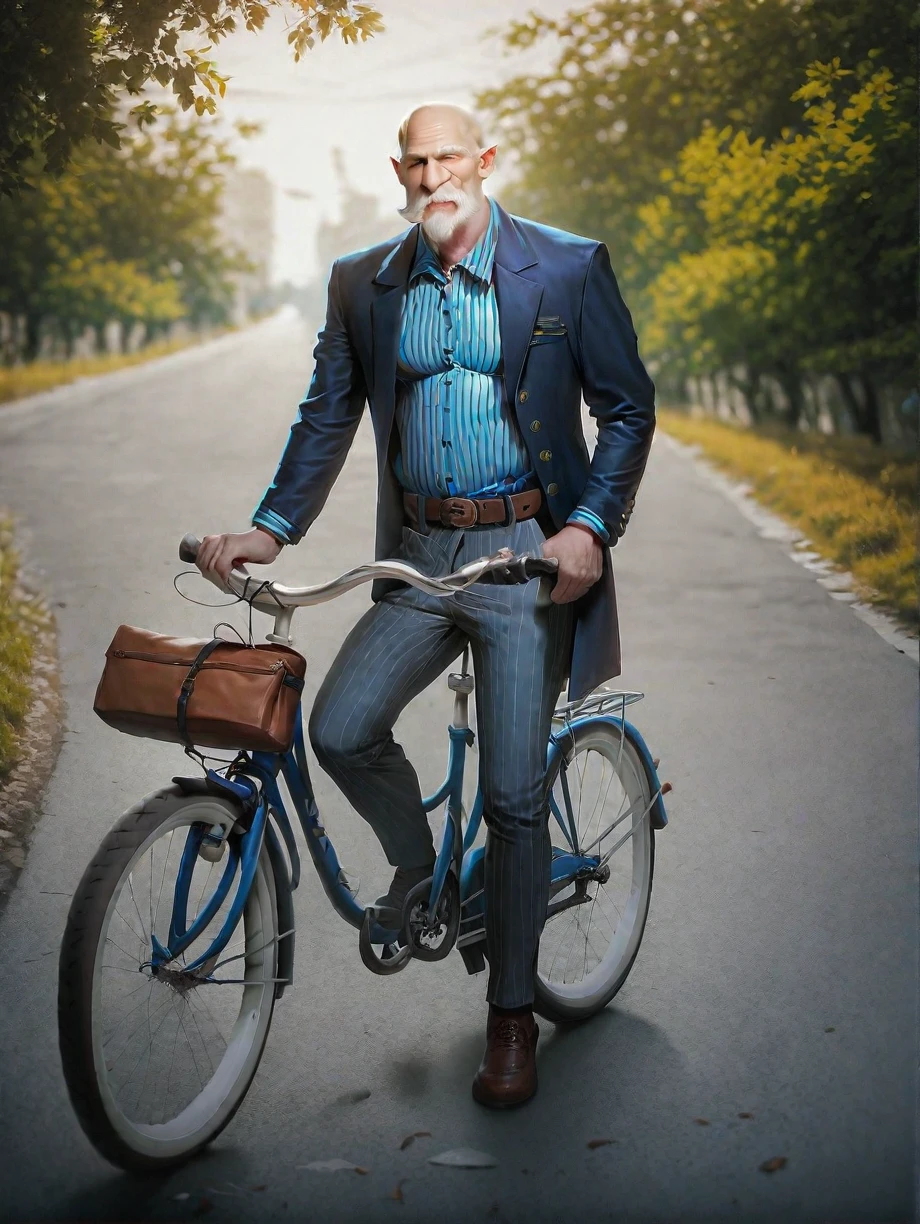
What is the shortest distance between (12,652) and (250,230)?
1.43 metres

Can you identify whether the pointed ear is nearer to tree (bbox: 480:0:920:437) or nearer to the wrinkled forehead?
the wrinkled forehead

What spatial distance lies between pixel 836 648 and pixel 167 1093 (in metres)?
2.35

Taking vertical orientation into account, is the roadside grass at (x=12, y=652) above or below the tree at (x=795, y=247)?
below

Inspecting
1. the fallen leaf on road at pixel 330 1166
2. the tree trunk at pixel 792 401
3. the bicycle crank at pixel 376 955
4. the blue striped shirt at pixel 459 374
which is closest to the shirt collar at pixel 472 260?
the blue striped shirt at pixel 459 374

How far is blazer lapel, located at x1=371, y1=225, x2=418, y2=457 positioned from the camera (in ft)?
8.66

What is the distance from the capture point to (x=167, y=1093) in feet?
8.68

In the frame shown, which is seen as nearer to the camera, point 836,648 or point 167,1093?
point 167,1093

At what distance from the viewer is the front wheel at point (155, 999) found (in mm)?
2195

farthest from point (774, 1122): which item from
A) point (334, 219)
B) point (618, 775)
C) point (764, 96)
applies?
point (764, 96)

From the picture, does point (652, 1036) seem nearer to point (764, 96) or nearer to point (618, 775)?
point (618, 775)

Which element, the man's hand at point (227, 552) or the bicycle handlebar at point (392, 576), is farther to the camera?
the man's hand at point (227, 552)

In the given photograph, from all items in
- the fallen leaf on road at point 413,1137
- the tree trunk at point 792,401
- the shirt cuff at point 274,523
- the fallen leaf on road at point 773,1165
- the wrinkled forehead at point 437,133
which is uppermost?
the wrinkled forehead at point 437,133

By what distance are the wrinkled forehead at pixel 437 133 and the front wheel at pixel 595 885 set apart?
1.16m

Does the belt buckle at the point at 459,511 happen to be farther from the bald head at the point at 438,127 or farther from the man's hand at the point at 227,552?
the bald head at the point at 438,127
